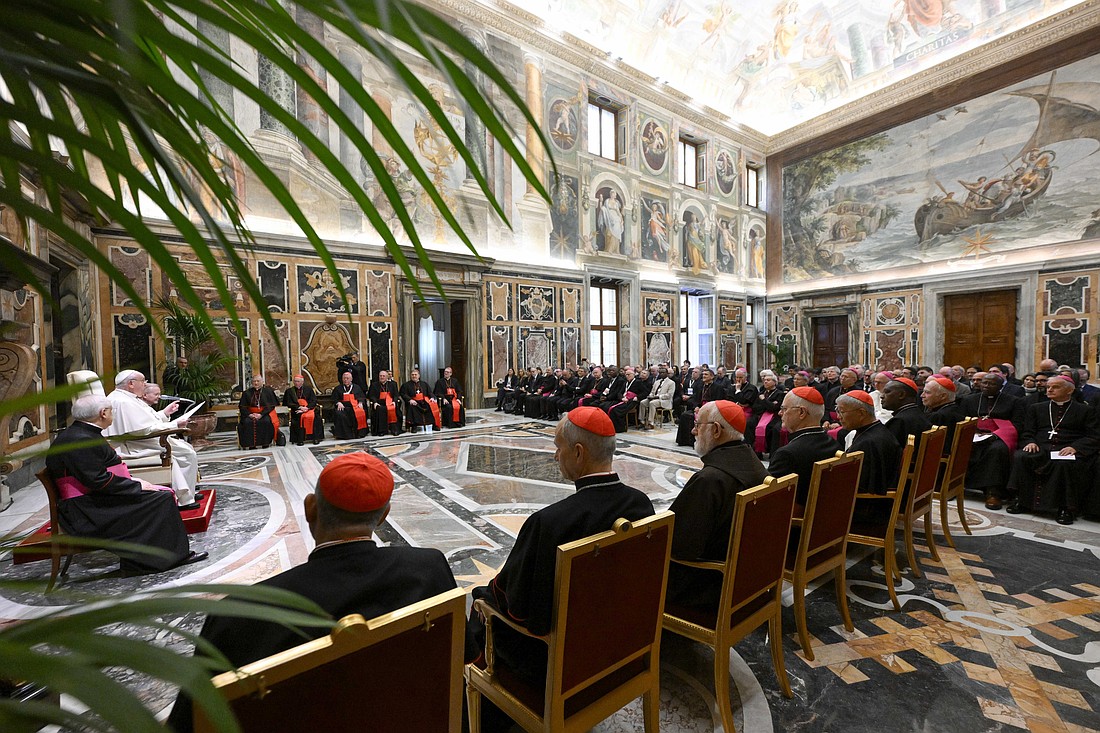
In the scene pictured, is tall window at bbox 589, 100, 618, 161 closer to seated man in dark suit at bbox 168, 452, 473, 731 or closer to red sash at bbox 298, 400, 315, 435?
red sash at bbox 298, 400, 315, 435

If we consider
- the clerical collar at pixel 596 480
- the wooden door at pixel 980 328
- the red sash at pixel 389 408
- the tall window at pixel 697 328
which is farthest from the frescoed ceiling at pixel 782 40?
the clerical collar at pixel 596 480

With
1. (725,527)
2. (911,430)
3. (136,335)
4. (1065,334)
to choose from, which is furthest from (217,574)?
(1065,334)

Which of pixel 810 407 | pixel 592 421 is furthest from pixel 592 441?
pixel 810 407

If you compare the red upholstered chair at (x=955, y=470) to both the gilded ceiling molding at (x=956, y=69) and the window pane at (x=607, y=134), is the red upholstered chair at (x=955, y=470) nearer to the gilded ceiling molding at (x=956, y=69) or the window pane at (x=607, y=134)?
the window pane at (x=607, y=134)

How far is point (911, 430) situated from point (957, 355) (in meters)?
13.9

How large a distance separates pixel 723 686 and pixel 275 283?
10.6m

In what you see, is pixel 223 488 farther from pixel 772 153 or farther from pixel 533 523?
pixel 772 153

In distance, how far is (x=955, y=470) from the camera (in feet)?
13.7

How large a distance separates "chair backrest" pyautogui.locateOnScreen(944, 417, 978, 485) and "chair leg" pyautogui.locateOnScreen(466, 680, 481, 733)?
399cm

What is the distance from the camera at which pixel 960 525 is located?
4.58m

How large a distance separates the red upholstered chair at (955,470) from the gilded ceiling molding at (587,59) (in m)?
12.6

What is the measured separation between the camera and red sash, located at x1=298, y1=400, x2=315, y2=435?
870cm

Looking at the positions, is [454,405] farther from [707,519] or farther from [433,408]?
[707,519]

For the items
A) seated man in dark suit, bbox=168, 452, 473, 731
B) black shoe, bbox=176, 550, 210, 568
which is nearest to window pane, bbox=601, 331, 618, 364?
black shoe, bbox=176, 550, 210, 568
